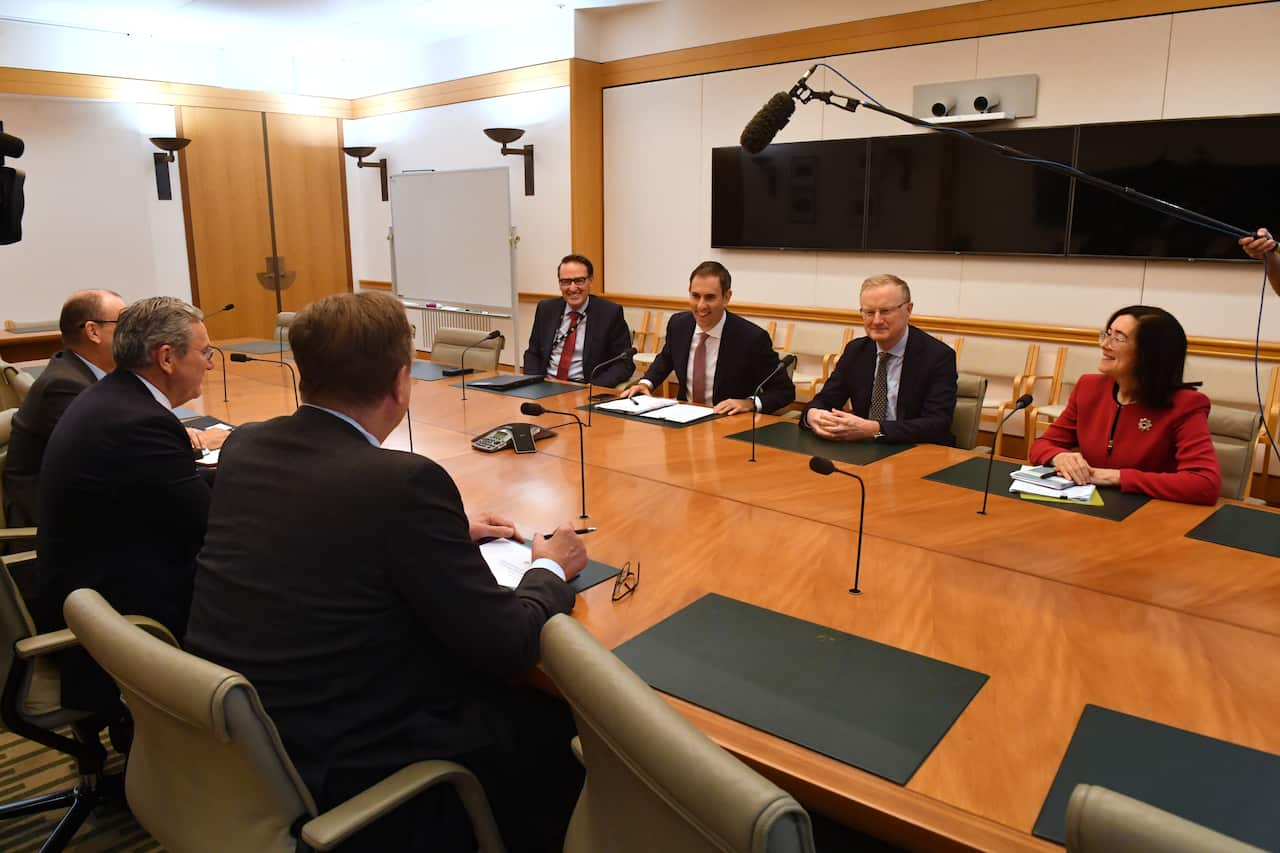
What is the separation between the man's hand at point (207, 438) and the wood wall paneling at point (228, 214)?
5.16 meters

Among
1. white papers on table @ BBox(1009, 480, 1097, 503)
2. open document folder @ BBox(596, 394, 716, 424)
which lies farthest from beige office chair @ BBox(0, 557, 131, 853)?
white papers on table @ BBox(1009, 480, 1097, 503)

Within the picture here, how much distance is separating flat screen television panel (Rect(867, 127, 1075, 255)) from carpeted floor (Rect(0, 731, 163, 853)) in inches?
178

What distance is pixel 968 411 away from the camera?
126 inches

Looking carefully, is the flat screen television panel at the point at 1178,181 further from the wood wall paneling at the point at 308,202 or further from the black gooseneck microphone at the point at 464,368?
the wood wall paneling at the point at 308,202

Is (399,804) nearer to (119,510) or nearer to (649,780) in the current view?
(649,780)

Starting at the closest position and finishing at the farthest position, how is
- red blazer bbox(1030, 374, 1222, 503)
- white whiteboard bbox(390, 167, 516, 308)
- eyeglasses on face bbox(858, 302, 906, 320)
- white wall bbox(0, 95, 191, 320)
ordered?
red blazer bbox(1030, 374, 1222, 503)
eyeglasses on face bbox(858, 302, 906, 320)
white wall bbox(0, 95, 191, 320)
white whiteboard bbox(390, 167, 516, 308)

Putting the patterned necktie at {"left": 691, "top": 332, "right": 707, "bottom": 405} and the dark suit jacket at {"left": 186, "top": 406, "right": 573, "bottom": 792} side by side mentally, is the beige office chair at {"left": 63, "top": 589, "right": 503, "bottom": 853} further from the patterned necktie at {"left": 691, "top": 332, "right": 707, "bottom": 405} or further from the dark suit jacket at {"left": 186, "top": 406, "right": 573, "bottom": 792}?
the patterned necktie at {"left": 691, "top": 332, "right": 707, "bottom": 405}

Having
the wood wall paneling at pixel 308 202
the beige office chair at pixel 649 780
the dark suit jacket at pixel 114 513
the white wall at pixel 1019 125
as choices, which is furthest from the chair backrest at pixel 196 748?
the wood wall paneling at pixel 308 202

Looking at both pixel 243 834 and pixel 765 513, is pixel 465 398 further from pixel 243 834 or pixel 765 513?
pixel 243 834

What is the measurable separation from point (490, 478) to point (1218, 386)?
12.4 feet

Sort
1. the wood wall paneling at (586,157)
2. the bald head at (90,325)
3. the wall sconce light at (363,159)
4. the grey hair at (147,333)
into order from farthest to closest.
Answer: the wall sconce light at (363,159)
the wood wall paneling at (586,157)
the bald head at (90,325)
the grey hair at (147,333)

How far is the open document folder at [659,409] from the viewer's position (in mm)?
3229

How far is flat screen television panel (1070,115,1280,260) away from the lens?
4.05m

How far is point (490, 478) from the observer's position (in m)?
2.51
